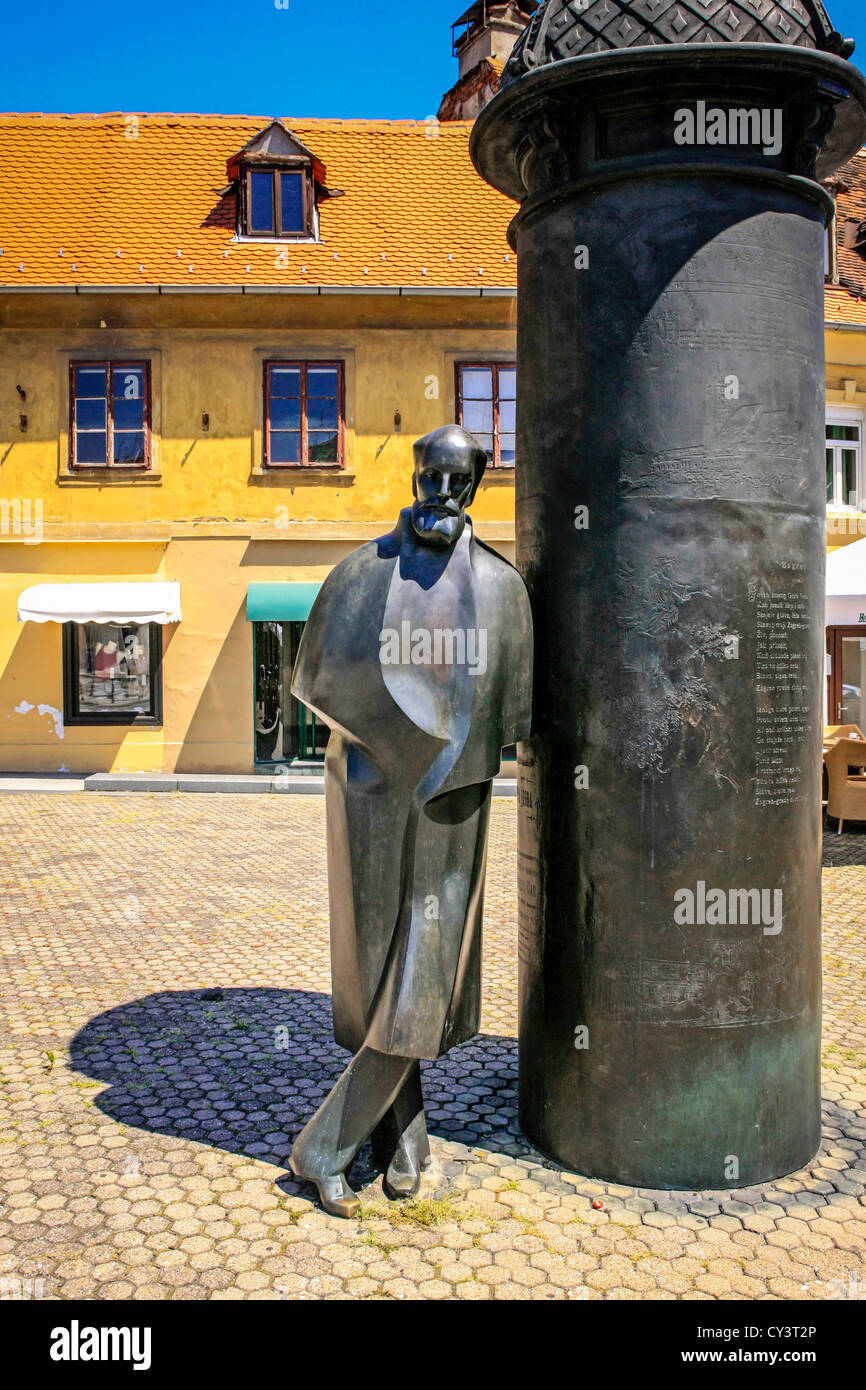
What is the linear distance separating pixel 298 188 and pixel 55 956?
14851mm

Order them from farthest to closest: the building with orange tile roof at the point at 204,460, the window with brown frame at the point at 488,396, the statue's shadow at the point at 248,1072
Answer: the window with brown frame at the point at 488,396, the building with orange tile roof at the point at 204,460, the statue's shadow at the point at 248,1072

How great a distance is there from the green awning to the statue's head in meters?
13.5

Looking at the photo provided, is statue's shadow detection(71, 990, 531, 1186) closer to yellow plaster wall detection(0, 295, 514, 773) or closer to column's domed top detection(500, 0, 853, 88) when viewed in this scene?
column's domed top detection(500, 0, 853, 88)

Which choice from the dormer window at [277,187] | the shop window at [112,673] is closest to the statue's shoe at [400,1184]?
the shop window at [112,673]

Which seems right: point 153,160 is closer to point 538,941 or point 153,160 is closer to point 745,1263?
point 538,941

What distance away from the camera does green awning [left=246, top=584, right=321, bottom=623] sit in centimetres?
1727

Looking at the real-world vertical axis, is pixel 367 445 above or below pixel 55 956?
above

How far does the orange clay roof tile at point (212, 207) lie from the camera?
17453 millimetres

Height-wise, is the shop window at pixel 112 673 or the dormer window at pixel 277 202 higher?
the dormer window at pixel 277 202

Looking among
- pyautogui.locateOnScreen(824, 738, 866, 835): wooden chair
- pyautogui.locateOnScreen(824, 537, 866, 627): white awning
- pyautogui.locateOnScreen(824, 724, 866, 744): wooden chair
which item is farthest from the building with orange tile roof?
pyautogui.locateOnScreen(824, 738, 866, 835): wooden chair

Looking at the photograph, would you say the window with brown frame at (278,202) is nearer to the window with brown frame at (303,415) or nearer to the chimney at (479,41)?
the window with brown frame at (303,415)

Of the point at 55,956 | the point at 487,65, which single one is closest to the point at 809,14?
the point at 55,956

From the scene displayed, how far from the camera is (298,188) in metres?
18.4

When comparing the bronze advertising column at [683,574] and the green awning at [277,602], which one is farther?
the green awning at [277,602]
